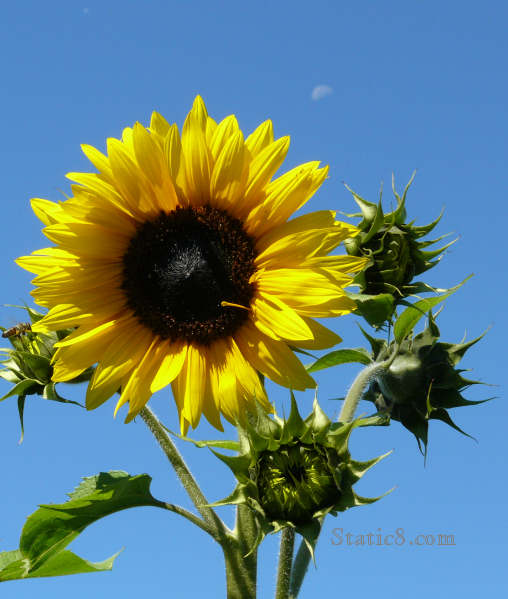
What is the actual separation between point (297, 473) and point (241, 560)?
2.52 feet

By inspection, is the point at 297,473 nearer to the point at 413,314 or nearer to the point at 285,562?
the point at 285,562

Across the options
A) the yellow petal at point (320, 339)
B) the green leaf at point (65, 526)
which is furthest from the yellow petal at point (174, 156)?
the green leaf at point (65, 526)

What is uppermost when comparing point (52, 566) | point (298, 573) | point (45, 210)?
point (45, 210)

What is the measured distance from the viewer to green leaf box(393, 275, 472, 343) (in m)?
3.75

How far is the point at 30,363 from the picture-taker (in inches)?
156

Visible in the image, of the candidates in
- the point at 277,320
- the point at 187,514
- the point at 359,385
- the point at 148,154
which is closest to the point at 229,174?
the point at 148,154

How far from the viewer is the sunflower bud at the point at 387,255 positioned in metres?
3.69

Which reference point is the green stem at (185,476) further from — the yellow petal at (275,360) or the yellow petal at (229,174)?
the yellow petal at (229,174)

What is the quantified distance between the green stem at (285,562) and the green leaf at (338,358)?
797 mm

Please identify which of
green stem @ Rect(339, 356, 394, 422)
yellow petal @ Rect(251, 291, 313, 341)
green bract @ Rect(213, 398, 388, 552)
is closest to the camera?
green bract @ Rect(213, 398, 388, 552)

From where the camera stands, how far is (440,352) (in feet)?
13.1

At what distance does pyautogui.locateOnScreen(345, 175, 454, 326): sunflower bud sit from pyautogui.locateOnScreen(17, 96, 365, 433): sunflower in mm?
269

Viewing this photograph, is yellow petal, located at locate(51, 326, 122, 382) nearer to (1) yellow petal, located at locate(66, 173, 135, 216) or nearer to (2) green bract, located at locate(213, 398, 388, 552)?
(1) yellow petal, located at locate(66, 173, 135, 216)

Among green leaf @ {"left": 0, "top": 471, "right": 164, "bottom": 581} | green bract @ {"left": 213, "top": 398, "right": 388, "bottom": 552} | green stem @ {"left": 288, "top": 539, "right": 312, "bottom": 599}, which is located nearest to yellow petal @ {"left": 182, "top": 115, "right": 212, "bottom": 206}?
green bract @ {"left": 213, "top": 398, "right": 388, "bottom": 552}
